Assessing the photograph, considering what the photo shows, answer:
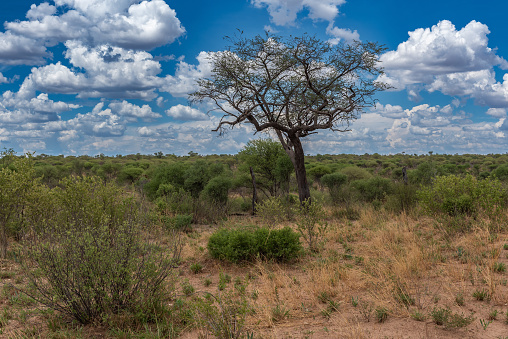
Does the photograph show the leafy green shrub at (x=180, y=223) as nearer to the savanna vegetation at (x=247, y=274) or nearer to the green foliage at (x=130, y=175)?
the savanna vegetation at (x=247, y=274)

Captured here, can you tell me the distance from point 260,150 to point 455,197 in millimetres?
12612

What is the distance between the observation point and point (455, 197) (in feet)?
34.8

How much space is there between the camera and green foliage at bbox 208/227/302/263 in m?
8.85

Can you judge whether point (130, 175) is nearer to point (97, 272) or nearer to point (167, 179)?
point (167, 179)

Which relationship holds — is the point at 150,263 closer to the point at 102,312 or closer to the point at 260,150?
the point at 102,312

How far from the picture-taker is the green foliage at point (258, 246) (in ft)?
29.0

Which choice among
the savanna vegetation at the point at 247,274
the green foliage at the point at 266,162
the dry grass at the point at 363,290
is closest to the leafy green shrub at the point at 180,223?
the savanna vegetation at the point at 247,274

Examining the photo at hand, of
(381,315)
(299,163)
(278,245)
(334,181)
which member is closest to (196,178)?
(299,163)

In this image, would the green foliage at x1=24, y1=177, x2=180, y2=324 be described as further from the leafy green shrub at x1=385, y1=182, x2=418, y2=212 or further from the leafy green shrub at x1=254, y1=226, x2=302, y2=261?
the leafy green shrub at x1=385, y1=182, x2=418, y2=212

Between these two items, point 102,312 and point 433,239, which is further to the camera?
point 433,239

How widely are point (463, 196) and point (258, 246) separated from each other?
21.3 ft

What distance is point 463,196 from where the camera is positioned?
10.3 meters

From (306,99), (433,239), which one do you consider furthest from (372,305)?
(306,99)

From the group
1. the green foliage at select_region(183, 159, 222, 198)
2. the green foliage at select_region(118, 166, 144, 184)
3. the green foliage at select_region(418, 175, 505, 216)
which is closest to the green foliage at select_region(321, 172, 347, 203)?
the green foliage at select_region(183, 159, 222, 198)
